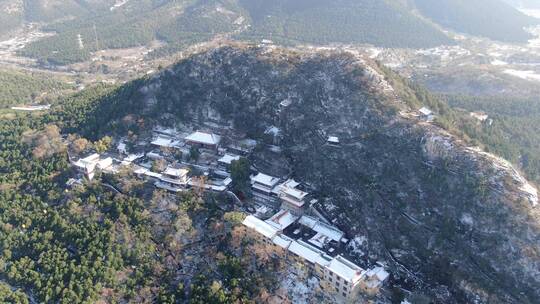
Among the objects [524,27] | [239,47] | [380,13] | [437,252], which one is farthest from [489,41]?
[437,252]

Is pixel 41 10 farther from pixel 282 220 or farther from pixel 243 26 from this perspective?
pixel 282 220

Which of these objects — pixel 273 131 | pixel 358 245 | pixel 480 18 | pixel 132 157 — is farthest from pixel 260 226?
pixel 480 18

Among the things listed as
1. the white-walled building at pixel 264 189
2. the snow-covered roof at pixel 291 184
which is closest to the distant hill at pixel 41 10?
the white-walled building at pixel 264 189

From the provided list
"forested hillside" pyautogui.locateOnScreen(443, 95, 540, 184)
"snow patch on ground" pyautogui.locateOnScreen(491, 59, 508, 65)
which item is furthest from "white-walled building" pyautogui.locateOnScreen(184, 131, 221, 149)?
"snow patch on ground" pyautogui.locateOnScreen(491, 59, 508, 65)

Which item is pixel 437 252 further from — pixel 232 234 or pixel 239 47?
pixel 239 47

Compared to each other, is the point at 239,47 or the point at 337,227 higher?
the point at 239,47

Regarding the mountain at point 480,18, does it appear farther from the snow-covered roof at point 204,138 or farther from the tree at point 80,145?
the tree at point 80,145
